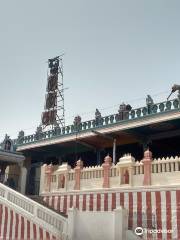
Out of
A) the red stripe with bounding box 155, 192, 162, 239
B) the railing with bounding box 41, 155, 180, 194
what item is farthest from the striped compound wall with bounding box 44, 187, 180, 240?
the railing with bounding box 41, 155, 180, 194

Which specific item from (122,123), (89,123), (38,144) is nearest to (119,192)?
(122,123)

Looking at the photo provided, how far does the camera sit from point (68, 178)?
61.7 ft

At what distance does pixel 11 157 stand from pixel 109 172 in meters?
9.43

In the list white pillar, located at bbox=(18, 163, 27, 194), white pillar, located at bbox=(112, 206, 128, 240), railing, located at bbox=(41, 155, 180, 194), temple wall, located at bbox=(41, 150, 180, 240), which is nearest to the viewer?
white pillar, located at bbox=(112, 206, 128, 240)

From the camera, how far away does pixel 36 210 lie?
15609 millimetres

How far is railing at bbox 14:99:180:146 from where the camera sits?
17969mm

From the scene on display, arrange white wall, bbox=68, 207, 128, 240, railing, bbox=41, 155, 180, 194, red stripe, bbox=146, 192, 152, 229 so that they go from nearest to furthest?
white wall, bbox=68, 207, 128, 240 → red stripe, bbox=146, 192, 152, 229 → railing, bbox=41, 155, 180, 194

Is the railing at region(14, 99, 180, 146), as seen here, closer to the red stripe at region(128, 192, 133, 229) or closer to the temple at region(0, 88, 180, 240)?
the temple at region(0, 88, 180, 240)

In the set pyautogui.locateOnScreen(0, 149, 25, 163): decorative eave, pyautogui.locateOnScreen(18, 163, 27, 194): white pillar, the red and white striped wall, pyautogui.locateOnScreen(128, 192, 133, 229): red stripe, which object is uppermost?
pyautogui.locateOnScreen(0, 149, 25, 163): decorative eave

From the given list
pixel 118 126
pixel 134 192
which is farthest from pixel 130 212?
pixel 118 126

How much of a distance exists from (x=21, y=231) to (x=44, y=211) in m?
1.70

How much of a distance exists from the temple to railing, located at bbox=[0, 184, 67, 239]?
52 millimetres

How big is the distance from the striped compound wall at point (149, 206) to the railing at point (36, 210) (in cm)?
252

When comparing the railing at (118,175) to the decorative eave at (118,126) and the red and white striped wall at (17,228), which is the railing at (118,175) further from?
the red and white striped wall at (17,228)
